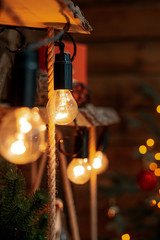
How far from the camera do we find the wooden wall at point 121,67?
89.0 inches

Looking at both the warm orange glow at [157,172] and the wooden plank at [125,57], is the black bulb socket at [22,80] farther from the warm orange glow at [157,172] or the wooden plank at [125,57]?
the wooden plank at [125,57]

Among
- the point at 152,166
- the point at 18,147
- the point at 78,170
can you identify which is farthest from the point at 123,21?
the point at 18,147

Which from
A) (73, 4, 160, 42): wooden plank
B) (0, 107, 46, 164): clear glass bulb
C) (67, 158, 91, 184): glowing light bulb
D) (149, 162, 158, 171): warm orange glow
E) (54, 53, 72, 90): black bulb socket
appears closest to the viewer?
(54, 53, 72, 90): black bulb socket

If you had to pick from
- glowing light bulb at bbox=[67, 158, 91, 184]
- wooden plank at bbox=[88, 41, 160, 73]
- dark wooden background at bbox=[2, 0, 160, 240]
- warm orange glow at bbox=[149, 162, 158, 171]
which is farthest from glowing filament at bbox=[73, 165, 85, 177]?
wooden plank at bbox=[88, 41, 160, 73]

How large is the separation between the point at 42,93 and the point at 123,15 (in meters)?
1.50

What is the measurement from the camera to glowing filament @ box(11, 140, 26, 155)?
2.94 ft

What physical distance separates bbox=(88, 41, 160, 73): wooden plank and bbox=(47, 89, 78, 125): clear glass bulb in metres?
1.56

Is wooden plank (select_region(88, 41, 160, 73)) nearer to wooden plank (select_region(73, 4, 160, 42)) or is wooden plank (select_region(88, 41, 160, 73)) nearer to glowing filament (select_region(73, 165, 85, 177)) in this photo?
wooden plank (select_region(73, 4, 160, 42))

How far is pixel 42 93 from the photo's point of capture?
948 millimetres

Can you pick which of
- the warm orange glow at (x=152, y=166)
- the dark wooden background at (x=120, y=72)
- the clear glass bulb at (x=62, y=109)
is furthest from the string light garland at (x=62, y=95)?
the dark wooden background at (x=120, y=72)

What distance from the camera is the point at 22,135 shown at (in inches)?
36.9

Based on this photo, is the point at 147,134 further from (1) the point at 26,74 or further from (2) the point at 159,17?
(1) the point at 26,74

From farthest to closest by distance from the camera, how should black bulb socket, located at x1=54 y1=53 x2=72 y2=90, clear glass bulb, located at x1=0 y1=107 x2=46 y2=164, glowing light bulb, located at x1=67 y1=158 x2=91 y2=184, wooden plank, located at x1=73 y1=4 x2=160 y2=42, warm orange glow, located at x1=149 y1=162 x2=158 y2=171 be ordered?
1. wooden plank, located at x1=73 y1=4 x2=160 y2=42
2. warm orange glow, located at x1=149 y1=162 x2=158 y2=171
3. glowing light bulb, located at x1=67 y1=158 x2=91 y2=184
4. clear glass bulb, located at x1=0 y1=107 x2=46 y2=164
5. black bulb socket, located at x1=54 y1=53 x2=72 y2=90

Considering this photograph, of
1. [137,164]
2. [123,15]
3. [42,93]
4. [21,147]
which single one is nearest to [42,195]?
[21,147]
